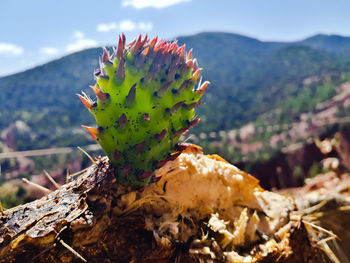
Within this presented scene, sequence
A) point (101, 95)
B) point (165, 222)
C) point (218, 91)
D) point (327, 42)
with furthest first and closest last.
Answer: point (327, 42) → point (218, 91) → point (165, 222) → point (101, 95)

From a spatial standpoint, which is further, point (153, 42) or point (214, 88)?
point (214, 88)

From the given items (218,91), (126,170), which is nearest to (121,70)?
(126,170)

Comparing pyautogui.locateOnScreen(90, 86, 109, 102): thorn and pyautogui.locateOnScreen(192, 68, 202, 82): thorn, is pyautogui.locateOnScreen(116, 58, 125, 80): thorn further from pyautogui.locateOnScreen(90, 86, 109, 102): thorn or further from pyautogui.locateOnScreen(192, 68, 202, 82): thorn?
pyautogui.locateOnScreen(192, 68, 202, 82): thorn

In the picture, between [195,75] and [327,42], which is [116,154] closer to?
[195,75]

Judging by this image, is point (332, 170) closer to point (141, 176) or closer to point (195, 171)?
point (195, 171)

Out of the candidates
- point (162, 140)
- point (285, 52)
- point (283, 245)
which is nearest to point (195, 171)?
point (162, 140)

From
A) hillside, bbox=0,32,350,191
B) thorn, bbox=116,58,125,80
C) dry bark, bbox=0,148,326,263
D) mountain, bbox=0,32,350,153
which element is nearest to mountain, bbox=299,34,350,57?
hillside, bbox=0,32,350,191
